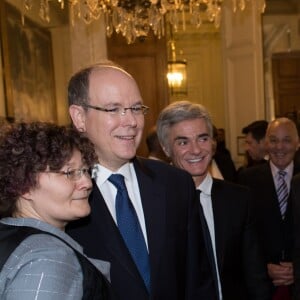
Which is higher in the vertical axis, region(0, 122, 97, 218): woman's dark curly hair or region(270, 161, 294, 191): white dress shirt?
region(0, 122, 97, 218): woman's dark curly hair

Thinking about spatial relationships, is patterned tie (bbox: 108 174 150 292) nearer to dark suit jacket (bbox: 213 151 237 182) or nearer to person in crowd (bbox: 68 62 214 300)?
person in crowd (bbox: 68 62 214 300)

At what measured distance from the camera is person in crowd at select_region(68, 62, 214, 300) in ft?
5.44

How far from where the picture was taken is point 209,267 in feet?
6.63

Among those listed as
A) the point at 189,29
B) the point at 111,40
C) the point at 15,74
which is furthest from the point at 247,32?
the point at 15,74

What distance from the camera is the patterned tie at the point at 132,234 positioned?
1.70 metres

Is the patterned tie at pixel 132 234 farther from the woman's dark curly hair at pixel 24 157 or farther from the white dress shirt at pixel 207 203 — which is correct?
the white dress shirt at pixel 207 203

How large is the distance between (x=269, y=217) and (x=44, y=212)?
2.29m

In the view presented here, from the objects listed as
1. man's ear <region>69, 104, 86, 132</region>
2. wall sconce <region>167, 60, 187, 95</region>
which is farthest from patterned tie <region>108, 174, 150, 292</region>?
wall sconce <region>167, 60, 187, 95</region>

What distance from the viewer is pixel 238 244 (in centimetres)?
229

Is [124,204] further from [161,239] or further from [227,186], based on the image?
[227,186]

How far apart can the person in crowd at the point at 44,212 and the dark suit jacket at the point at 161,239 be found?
0.30 m

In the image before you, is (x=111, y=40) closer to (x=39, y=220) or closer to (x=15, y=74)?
(x=15, y=74)

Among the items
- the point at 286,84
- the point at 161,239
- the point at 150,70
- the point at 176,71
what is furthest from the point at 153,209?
the point at 286,84

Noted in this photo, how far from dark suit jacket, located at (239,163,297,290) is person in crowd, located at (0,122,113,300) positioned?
6.56 feet
